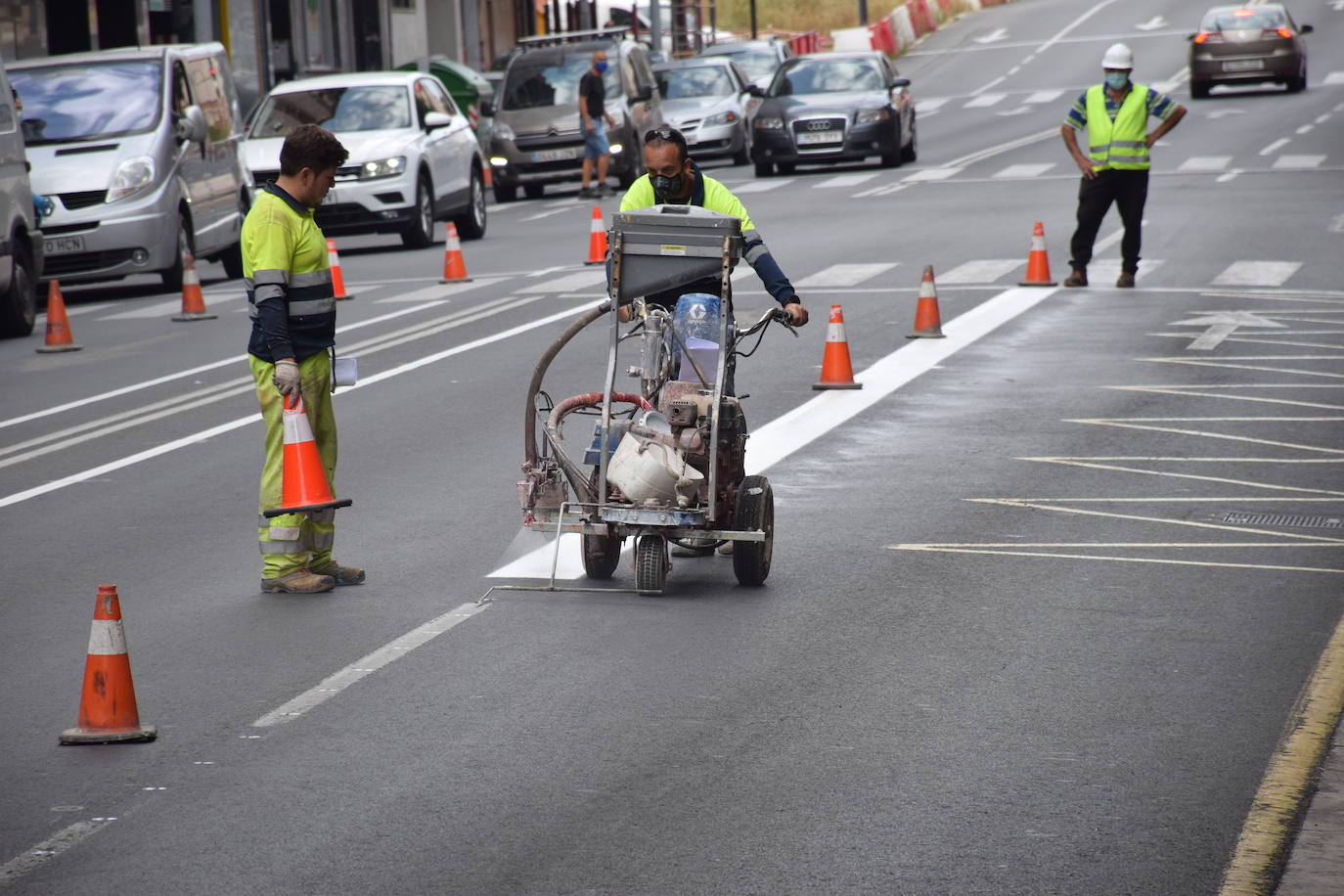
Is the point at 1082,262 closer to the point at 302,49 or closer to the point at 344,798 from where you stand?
the point at 344,798

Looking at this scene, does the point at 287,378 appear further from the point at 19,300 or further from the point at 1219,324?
the point at 19,300

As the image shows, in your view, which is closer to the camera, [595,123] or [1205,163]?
[595,123]

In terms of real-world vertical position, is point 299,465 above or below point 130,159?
below

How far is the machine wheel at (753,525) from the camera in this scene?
25.3 feet

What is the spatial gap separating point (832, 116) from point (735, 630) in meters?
25.9

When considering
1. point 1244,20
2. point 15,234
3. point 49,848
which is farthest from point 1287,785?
point 1244,20

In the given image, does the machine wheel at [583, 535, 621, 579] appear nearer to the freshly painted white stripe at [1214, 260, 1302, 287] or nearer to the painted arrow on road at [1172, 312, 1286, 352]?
the painted arrow on road at [1172, 312, 1286, 352]

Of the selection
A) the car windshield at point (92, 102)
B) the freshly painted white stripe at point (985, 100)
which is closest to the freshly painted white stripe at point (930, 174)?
the car windshield at point (92, 102)

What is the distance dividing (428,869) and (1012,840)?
1.38m

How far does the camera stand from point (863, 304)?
670 inches

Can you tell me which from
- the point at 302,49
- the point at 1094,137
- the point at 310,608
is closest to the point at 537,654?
the point at 310,608

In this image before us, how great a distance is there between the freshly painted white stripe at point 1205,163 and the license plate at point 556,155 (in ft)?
28.8

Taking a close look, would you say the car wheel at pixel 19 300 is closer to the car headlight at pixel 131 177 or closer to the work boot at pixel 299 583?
the car headlight at pixel 131 177

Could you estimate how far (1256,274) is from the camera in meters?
18.1
